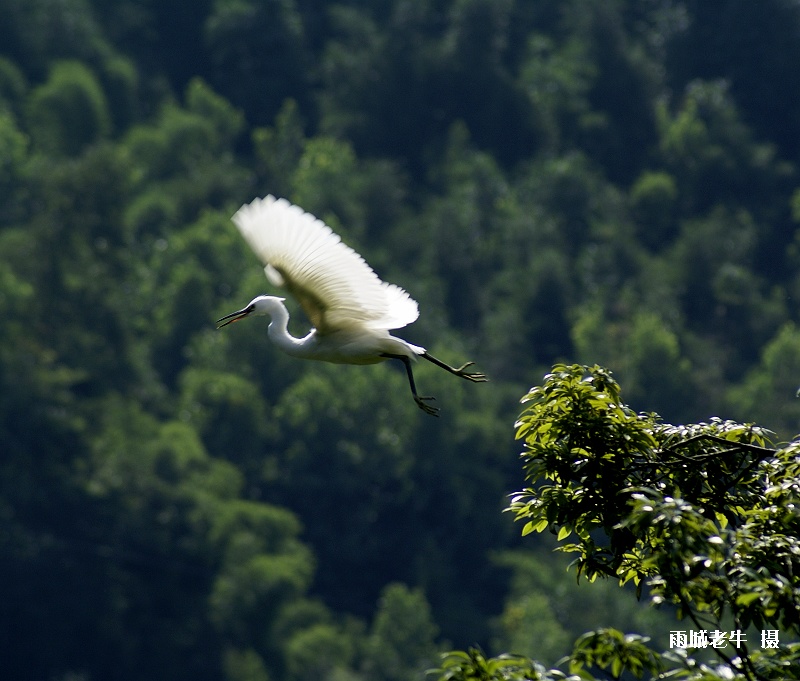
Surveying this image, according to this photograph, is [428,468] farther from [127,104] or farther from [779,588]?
[779,588]

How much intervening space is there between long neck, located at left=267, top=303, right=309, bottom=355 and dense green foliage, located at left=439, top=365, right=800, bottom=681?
255cm

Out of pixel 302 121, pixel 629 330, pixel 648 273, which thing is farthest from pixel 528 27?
pixel 629 330

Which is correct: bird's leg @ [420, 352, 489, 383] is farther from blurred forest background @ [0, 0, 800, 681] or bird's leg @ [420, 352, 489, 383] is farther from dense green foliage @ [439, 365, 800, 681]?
blurred forest background @ [0, 0, 800, 681]

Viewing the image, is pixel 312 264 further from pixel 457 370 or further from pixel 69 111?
pixel 69 111

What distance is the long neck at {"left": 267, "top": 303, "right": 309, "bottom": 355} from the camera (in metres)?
9.06

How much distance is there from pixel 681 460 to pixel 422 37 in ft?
219

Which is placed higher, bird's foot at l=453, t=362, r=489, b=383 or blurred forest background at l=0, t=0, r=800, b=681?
blurred forest background at l=0, t=0, r=800, b=681

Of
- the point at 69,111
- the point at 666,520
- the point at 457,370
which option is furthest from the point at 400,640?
the point at 666,520

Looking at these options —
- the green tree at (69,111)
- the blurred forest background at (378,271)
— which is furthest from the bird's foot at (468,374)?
the green tree at (69,111)

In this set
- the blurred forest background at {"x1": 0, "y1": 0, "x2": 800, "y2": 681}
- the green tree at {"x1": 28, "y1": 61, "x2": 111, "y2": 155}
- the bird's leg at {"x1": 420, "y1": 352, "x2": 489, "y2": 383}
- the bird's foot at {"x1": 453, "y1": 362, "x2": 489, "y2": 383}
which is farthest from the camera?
the green tree at {"x1": 28, "y1": 61, "x2": 111, "y2": 155}

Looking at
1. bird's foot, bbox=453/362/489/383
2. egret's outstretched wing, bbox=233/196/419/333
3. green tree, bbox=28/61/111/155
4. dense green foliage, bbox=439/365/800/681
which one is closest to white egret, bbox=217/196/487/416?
egret's outstretched wing, bbox=233/196/419/333

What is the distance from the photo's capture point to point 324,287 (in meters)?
8.73

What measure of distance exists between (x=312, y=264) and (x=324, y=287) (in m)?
0.17

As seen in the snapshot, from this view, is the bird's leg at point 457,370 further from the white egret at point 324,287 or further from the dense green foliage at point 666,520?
the dense green foliage at point 666,520
